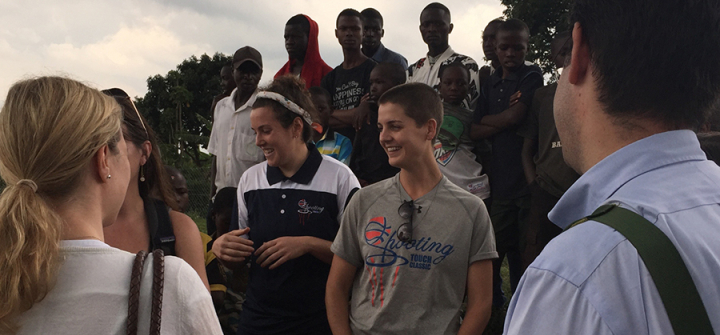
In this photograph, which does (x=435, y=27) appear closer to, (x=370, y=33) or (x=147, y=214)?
(x=370, y=33)

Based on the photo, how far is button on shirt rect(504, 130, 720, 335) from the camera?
85cm

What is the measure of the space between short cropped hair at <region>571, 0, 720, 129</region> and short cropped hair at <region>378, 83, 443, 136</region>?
1.89 meters

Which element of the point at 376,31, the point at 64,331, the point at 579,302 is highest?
the point at 376,31

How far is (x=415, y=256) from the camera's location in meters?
2.60

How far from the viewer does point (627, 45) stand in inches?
41.7

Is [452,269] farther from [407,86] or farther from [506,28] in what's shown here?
[506,28]

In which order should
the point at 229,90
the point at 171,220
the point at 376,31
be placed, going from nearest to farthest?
the point at 171,220, the point at 376,31, the point at 229,90

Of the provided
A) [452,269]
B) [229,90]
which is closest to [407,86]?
[452,269]

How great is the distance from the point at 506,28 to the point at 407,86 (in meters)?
1.99

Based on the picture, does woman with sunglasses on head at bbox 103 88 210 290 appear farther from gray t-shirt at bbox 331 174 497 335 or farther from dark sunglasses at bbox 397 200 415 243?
A: dark sunglasses at bbox 397 200 415 243

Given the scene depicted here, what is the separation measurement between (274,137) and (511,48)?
2312 mm

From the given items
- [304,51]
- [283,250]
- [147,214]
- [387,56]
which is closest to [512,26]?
[387,56]

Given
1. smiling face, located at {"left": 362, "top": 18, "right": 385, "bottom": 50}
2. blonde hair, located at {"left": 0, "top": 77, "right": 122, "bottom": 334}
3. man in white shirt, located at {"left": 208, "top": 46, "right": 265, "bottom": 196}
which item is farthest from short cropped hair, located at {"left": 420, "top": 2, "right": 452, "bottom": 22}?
blonde hair, located at {"left": 0, "top": 77, "right": 122, "bottom": 334}

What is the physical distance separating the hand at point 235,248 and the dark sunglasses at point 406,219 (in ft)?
2.82
